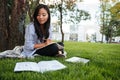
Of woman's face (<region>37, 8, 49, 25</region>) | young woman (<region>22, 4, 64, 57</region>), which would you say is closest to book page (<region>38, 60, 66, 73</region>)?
young woman (<region>22, 4, 64, 57</region>)

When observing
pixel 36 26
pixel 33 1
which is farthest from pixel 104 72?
pixel 33 1

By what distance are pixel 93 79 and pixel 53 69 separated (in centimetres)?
82

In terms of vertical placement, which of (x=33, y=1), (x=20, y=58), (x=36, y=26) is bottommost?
(x=20, y=58)

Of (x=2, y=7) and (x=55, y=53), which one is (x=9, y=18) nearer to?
(x=2, y=7)

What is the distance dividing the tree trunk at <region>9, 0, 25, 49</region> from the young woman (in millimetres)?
1541

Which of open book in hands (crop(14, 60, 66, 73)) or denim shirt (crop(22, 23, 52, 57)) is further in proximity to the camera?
denim shirt (crop(22, 23, 52, 57))

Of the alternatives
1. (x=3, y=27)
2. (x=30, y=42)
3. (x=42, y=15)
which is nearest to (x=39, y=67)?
(x=30, y=42)

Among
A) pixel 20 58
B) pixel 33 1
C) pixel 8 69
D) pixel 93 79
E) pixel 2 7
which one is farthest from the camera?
pixel 33 1

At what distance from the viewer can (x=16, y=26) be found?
28.2ft

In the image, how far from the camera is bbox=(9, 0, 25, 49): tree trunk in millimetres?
8562

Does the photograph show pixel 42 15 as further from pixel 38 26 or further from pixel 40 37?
pixel 40 37

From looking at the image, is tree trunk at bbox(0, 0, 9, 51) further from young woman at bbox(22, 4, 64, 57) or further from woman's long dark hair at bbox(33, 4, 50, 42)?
woman's long dark hair at bbox(33, 4, 50, 42)

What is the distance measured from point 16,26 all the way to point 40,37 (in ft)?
5.57

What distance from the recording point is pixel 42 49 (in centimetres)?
691
